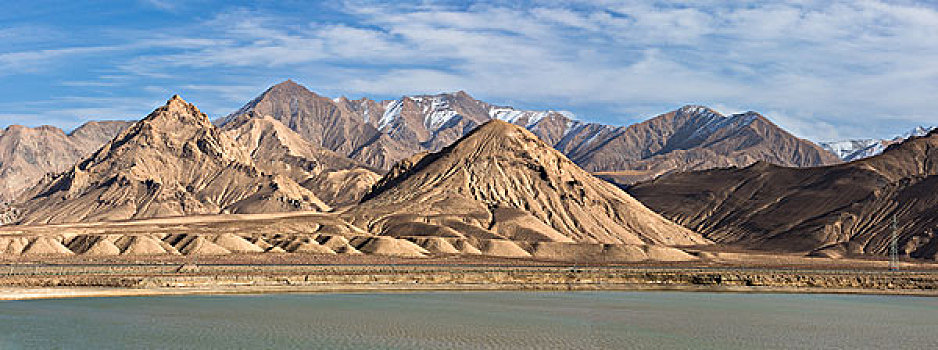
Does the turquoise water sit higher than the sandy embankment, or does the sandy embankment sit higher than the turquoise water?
the turquoise water

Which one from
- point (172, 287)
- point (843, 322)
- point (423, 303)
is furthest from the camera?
point (172, 287)

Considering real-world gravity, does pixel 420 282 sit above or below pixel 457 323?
below

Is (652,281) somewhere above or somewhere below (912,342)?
below

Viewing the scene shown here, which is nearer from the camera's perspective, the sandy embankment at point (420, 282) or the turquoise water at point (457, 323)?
the turquoise water at point (457, 323)

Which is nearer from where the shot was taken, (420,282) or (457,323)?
(457,323)

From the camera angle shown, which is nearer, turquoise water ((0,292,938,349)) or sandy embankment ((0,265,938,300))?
turquoise water ((0,292,938,349))

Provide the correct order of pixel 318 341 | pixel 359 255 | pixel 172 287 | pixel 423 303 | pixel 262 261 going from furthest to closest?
pixel 359 255 < pixel 262 261 < pixel 172 287 < pixel 423 303 < pixel 318 341

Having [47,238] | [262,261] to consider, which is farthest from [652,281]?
[47,238]

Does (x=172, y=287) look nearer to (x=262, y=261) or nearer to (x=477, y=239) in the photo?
(x=262, y=261)
